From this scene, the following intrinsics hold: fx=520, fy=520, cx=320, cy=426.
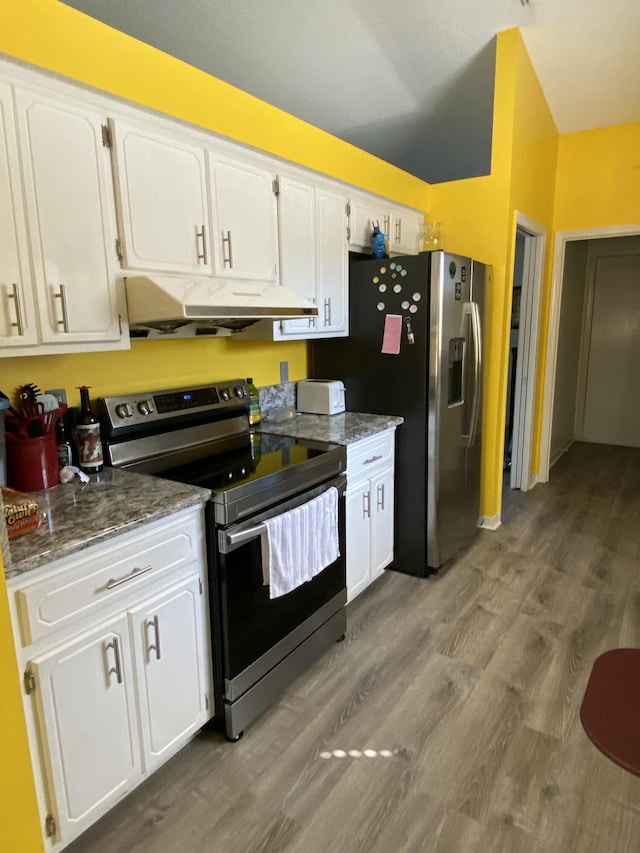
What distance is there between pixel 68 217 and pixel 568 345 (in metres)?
4.99

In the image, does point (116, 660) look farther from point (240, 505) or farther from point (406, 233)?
point (406, 233)

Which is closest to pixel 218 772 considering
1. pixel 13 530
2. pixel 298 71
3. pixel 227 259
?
pixel 13 530

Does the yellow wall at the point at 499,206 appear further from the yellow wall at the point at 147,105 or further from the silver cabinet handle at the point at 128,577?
the silver cabinet handle at the point at 128,577

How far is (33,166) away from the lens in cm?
152

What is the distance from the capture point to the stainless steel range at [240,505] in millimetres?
1784

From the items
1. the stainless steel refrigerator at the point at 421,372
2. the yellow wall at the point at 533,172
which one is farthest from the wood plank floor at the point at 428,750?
the yellow wall at the point at 533,172

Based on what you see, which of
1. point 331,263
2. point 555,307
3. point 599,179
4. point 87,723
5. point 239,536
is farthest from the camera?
point 555,307

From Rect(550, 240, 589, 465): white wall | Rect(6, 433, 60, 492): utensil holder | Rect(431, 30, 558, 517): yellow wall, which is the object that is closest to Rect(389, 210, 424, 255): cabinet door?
Rect(431, 30, 558, 517): yellow wall

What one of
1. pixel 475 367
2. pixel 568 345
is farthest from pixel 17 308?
pixel 568 345

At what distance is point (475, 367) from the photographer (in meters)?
3.17

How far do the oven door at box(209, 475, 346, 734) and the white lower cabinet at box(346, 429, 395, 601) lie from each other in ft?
1.21

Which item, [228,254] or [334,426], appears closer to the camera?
[228,254]

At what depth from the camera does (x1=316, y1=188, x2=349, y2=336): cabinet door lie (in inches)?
107

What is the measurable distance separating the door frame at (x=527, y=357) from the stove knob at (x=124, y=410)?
314 cm
